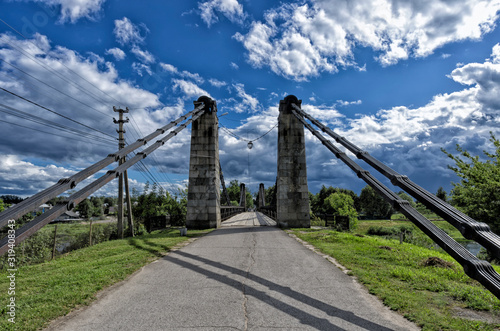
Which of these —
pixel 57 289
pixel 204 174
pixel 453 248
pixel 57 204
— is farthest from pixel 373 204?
pixel 57 204

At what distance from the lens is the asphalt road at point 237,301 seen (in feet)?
11.1

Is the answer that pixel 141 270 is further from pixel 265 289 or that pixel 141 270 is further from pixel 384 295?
pixel 384 295

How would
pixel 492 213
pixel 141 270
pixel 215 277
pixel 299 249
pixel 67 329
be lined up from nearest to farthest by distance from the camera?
1. pixel 67 329
2. pixel 215 277
3. pixel 141 270
4. pixel 299 249
5. pixel 492 213

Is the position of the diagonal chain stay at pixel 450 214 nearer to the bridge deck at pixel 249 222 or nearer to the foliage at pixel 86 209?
the bridge deck at pixel 249 222

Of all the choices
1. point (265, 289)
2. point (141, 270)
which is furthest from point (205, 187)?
point (265, 289)

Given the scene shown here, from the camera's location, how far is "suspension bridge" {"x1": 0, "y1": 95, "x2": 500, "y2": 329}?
304 cm

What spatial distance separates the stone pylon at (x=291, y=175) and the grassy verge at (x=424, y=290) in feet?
29.5

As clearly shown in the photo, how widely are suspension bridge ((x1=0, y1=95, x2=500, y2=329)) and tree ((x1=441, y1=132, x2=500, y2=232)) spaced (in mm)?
8238

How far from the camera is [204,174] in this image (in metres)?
16.5

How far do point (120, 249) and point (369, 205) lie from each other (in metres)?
81.8

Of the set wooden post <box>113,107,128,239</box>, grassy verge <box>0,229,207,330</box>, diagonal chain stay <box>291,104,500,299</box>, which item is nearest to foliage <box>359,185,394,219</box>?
wooden post <box>113,107,128,239</box>

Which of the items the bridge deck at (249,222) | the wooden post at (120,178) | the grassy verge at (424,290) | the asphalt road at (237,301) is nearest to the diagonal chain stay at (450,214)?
the grassy verge at (424,290)

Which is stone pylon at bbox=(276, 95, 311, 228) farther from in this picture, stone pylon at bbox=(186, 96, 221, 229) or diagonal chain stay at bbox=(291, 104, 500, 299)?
diagonal chain stay at bbox=(291, 104, 500, 299)

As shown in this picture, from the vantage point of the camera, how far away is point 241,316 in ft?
11.8
